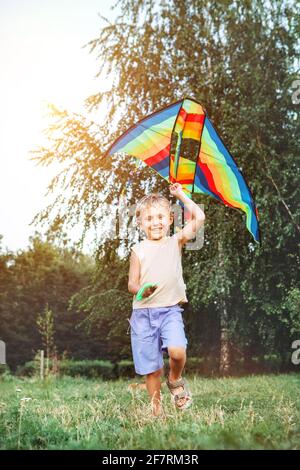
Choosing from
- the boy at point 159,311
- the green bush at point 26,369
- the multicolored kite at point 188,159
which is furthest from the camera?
the green bush at point 26,369

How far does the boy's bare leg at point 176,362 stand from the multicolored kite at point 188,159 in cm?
118

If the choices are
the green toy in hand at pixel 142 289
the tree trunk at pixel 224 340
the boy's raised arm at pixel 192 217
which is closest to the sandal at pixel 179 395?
the green toy in hand at pixel 142 289

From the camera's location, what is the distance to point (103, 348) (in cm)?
1124

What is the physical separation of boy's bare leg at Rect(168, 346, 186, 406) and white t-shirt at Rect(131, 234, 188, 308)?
244mm

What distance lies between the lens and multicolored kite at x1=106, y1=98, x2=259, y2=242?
379 centimetres

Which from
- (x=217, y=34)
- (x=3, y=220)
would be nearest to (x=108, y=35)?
(x=217, y=34)

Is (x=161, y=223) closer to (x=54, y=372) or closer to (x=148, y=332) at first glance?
(x=148, y=332)

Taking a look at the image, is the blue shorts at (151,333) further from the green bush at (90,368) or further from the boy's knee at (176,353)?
the green bush at (90,368)

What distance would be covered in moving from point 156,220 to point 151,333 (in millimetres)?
617

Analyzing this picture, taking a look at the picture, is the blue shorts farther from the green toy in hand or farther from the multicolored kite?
the multicolored kite

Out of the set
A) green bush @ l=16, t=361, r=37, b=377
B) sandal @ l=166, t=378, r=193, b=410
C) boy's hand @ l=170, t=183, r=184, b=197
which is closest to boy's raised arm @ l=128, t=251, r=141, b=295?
boy's hand @ l=170, t=183, r=184, b=197

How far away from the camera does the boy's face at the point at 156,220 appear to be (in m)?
3.21

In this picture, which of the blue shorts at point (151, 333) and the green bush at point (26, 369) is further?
the green bush at point (26, 369)

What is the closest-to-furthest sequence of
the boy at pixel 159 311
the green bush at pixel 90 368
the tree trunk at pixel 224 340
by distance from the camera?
1. the boy at pixel 159 311
2. the tree trunk at pixel 224 340
3. the green bush at pixel 90 368
